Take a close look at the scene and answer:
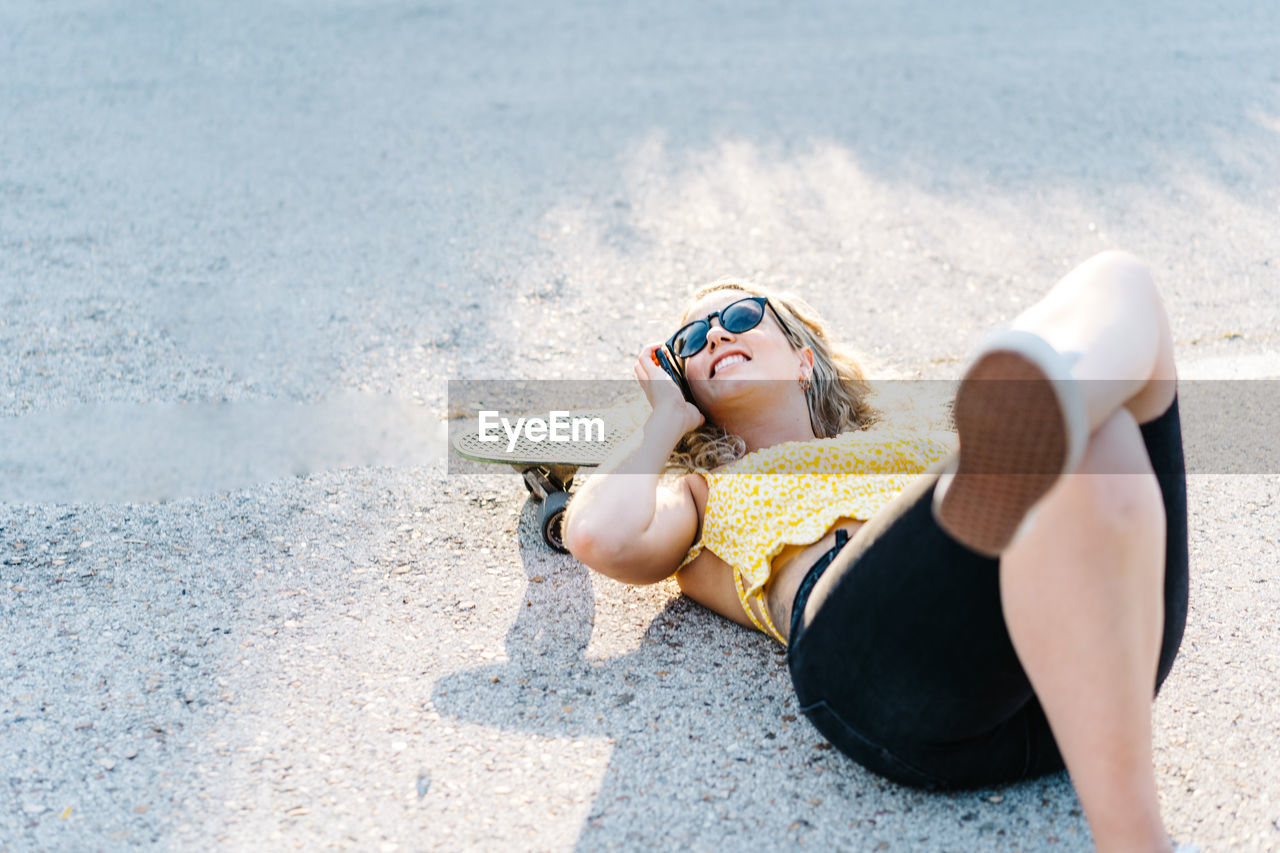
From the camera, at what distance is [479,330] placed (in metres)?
3.86

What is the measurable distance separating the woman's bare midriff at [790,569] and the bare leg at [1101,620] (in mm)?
581

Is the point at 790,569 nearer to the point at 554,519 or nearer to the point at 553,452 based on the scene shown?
the point at 554,519

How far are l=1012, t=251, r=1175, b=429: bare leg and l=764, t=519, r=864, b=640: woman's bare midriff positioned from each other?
1.97 feet

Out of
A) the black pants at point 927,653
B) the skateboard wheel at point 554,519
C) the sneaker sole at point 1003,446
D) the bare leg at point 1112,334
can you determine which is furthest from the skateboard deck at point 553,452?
the sneaker sole at point 1003,446

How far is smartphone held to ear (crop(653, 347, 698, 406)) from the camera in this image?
90.8 inches

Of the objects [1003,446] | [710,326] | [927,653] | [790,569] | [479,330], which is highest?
[1003,446]

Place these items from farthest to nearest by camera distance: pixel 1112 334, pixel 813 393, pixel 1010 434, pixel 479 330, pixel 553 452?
1. pixel 479 330
2. pixel 553 452
3. pixel 813 393
4. pixel 1112 334
5. pixel 1010 434

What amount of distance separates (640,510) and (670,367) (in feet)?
1.38

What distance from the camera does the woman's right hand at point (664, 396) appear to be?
7.32ft

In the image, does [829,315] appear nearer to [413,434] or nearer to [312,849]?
[413,434]

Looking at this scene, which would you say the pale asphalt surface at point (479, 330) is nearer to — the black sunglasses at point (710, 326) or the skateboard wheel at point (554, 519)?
the skateboard wheel at point (554, 519)

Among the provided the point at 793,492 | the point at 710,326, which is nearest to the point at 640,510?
the point at 793,492

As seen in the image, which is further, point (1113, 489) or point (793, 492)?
point (793, 492)

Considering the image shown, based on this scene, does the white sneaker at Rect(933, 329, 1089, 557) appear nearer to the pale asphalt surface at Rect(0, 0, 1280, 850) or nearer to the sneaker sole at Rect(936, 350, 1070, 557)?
the sneaker sole at Rect(936, 350, 1070, 557)
